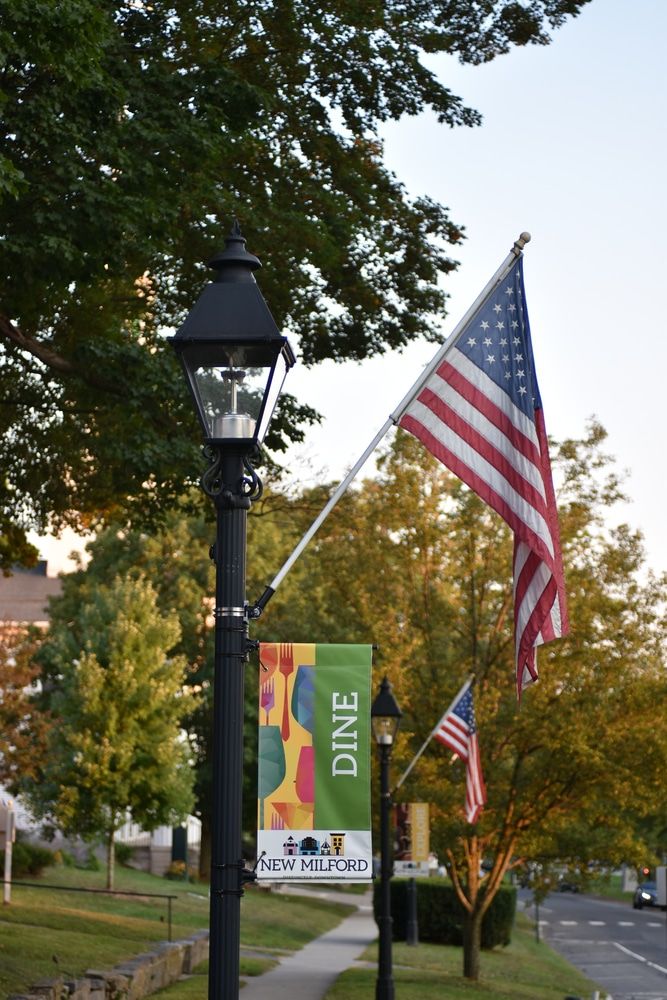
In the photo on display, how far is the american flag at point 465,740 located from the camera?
22.0m

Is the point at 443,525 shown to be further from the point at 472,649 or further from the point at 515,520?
the point at 515,520

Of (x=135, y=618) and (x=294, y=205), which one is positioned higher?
(x=294, y=205)

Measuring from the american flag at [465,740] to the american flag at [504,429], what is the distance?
13440 millimetres

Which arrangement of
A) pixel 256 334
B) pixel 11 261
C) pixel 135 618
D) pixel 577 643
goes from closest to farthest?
pixel 256 334 → pixel 11 261 → pixel 577 643 → pixel 135 618

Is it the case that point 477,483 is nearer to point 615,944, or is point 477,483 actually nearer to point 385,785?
point 385,785

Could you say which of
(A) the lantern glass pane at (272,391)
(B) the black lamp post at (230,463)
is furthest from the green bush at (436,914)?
(A) the lantern glass pane at (272,391)

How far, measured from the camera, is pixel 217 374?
20.6 ft

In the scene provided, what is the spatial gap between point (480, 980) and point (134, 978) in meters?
10.6

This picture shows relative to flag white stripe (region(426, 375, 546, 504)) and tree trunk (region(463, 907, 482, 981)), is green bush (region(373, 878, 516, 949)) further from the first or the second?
flag white stripe (region(426, 375, 546, 504))

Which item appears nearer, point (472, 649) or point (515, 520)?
point (515, 520)

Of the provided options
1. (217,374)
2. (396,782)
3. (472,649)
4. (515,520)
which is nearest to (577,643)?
(472,649)

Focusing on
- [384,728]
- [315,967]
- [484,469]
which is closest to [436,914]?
[315,967]

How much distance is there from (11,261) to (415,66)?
7035mm

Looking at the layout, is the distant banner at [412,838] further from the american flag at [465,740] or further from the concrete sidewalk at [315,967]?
the concrete sidewalk at [315,967]
